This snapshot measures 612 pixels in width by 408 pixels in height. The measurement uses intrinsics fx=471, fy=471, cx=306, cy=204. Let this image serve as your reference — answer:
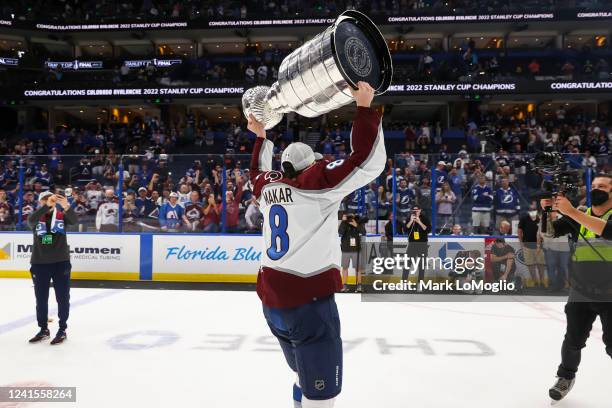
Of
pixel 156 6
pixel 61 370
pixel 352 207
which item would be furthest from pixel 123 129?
pixel 61 370

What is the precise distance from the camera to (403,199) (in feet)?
32.6

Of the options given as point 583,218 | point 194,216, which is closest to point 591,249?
point 583,218

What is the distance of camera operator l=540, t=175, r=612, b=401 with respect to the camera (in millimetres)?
3467

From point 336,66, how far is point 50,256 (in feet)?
14.8

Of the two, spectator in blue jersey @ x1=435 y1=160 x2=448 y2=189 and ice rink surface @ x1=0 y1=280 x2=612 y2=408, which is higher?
spectator in blue jersey @ x1=435 y1=160 x2=448 y2=189

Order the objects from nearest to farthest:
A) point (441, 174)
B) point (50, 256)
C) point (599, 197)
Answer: point (599, 197), point (50, 256), point (441, 174)

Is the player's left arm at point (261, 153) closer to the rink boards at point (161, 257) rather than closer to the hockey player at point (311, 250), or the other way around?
the hockey player at point (311, 250)

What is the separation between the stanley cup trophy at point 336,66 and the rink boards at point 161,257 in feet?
26.7

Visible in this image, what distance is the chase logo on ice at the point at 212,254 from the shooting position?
34.0ft

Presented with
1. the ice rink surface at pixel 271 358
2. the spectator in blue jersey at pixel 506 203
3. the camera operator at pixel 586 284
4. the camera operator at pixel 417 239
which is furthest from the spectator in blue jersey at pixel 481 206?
the camera operator at pixel 586 284

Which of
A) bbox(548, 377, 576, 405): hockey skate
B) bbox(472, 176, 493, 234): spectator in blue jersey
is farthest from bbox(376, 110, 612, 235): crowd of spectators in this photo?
bbox(548, 377, 576, 405): hockey skate

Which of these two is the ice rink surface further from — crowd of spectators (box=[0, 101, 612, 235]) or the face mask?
crowd of spectators (box=[0, 101, 612, 235])

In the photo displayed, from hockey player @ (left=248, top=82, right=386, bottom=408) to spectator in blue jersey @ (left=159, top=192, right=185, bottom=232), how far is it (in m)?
8.47

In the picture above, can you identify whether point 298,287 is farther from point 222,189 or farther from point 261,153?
point 222,189
